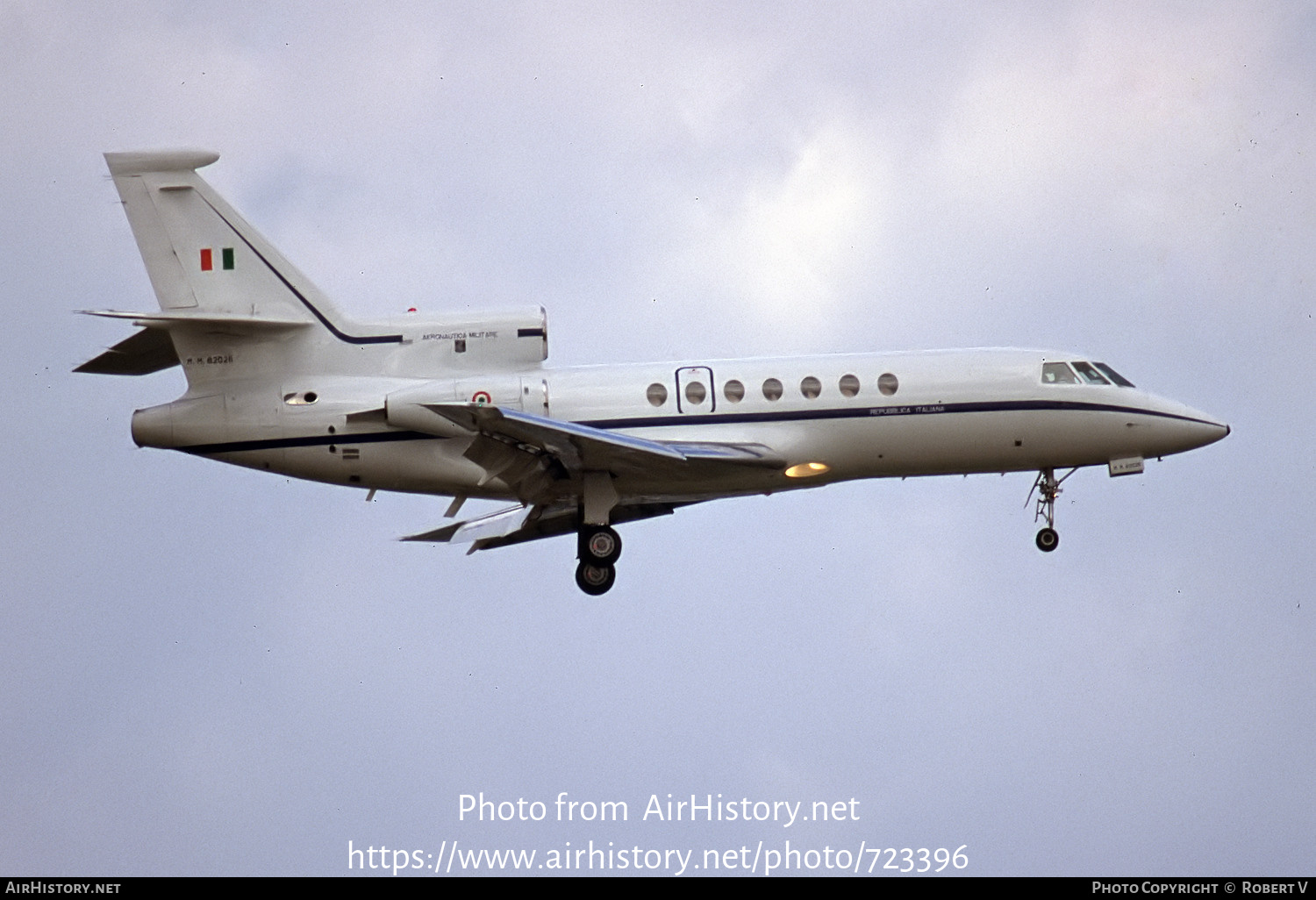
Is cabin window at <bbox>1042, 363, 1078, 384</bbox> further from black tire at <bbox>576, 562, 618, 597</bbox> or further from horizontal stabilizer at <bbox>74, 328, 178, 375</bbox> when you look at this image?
horizontal stabilizer at <bbox>74, 328, 178, 375</bbox>

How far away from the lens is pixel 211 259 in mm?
33094

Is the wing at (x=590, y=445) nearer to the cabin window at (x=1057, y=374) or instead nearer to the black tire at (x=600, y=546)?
the black tire at (x=600, y=546)

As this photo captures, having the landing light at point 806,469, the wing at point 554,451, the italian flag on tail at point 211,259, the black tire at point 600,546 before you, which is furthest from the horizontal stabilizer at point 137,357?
the landing light at point 806,469

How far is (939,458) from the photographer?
32750 millimetres

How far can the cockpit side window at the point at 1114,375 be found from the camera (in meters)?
33.7

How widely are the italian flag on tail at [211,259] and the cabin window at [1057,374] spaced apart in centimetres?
1326

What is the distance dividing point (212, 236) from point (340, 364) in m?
2.98

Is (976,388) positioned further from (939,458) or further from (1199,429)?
(1199,429)

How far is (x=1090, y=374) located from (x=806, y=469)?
5061mm

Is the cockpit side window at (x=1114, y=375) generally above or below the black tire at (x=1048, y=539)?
above
